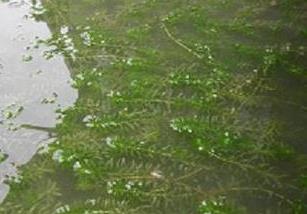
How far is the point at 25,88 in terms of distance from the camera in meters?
6.46

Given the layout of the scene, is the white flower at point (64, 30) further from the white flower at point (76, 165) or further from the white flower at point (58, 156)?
the white flower at point (76, 165)

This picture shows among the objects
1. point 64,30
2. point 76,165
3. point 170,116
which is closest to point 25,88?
point 64,30

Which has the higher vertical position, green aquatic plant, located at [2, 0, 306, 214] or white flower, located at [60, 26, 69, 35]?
white flower, located at [60, 26, 69, 35]

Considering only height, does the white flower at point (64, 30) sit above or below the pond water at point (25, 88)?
above

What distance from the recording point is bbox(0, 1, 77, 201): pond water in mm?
5477

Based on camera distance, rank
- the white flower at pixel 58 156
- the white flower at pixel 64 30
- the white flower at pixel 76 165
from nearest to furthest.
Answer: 1. the white flower at pixel 76 165
2. the white flower at pixel 58 156
3. the white flower at pixel 64 30

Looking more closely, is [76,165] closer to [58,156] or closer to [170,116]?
[58,156]

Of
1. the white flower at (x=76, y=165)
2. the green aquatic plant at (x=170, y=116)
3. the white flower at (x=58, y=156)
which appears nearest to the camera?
the green aquatic plant at (x=170, y=116)

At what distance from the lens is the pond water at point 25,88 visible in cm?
548

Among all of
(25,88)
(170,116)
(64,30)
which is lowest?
(170,116)

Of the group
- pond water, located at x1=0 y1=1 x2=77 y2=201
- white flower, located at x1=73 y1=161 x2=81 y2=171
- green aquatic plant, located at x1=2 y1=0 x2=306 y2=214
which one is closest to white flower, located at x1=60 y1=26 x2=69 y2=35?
green aquatic plant, located at x1=2 y1=0 x2=306 y2=214

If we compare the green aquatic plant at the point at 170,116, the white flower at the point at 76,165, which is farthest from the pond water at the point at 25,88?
the white flower at the point at 76,165

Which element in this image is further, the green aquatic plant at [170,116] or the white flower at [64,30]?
the white flower at [64,30]

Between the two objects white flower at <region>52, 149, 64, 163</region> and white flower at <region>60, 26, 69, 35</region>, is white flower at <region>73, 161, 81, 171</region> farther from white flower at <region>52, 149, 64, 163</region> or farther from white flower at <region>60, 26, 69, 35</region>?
white flower at <region>60, 26, 69, 35</region>
